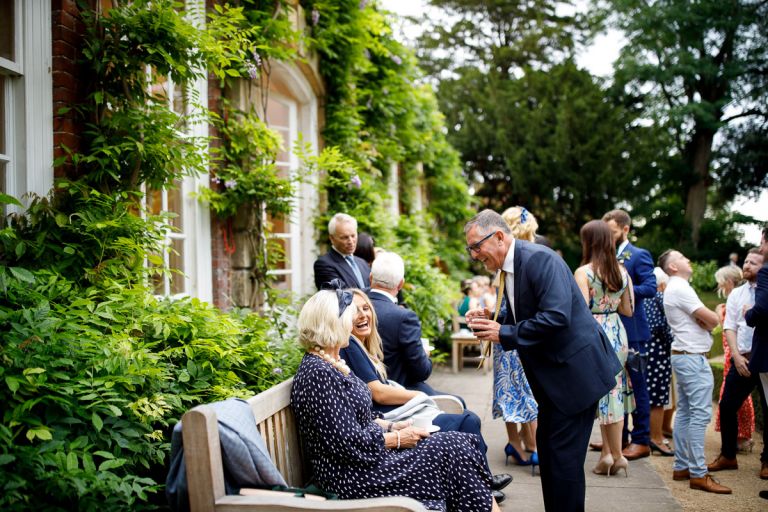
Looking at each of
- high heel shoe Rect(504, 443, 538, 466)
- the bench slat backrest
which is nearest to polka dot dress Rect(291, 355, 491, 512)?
the bench slat backrest

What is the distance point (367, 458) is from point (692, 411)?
307 cm

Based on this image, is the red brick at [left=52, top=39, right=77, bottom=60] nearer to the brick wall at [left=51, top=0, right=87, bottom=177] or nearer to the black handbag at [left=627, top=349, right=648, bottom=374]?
the brick wall at [left=51, top=0, right=87, bottom=177]

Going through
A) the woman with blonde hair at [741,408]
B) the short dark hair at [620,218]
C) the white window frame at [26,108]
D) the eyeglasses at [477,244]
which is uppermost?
the white window frame at [26,108]

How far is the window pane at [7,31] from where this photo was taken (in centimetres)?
355

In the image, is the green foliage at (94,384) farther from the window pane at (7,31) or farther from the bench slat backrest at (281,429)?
the window pane at (7,31)

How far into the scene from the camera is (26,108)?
3.60 metres

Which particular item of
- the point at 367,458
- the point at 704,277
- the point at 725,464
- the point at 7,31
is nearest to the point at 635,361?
the point at 725,464

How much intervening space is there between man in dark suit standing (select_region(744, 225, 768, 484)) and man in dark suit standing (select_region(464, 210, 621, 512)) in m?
1.69

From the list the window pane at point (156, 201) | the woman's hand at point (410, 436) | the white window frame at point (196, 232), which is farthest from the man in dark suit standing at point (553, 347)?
the white window frame at point (196, 232)

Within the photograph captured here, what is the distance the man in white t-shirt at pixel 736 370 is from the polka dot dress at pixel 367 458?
3113mm

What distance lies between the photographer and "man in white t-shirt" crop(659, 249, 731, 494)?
483cm

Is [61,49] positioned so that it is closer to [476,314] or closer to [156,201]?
[156,201]

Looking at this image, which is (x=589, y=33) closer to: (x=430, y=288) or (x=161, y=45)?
(x=430, y=288)

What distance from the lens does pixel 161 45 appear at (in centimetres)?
391
